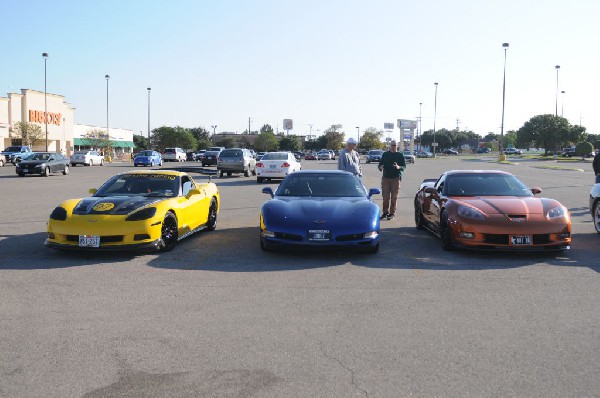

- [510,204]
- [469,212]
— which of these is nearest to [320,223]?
[469,212]

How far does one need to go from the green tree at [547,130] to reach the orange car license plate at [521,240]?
90.6 metres

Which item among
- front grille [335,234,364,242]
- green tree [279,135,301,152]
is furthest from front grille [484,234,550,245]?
green tree [279,135,301,152]

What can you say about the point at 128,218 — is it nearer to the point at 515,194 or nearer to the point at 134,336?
the point at 134,336

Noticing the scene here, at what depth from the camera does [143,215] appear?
8.40 metres

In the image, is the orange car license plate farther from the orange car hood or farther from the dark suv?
the dark suv

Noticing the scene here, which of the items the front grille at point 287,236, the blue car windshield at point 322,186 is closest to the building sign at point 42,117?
the blue car windshield at point 322,186

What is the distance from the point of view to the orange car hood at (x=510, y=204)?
343 inches

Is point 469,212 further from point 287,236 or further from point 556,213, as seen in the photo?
point 287,236

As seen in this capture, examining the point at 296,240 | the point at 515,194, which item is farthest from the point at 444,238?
the point at 296,240

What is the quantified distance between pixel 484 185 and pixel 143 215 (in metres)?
5.82

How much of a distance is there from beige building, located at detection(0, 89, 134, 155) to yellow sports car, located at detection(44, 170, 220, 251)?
54.9 metres

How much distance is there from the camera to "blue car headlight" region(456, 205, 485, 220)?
8609 millimetres

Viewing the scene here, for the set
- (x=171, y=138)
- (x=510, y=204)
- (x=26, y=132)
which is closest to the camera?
(x=510, y=204)

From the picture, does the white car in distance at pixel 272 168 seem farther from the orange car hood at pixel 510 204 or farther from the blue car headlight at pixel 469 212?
the blue car headlight at pixel 469 212
